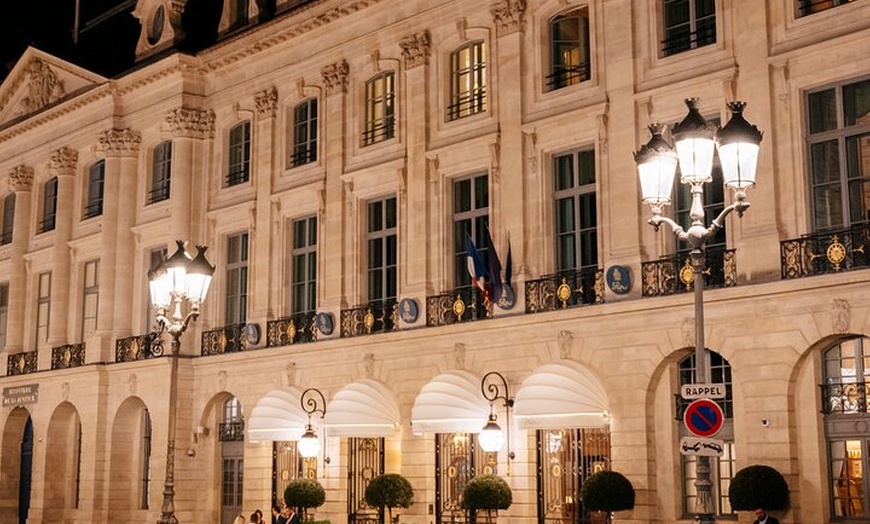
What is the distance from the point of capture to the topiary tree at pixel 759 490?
19609 mm

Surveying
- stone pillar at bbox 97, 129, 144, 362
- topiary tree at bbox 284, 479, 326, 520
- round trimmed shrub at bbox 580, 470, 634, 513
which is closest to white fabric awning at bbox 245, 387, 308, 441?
topiary tree at bbox 284, 479, 326, 520

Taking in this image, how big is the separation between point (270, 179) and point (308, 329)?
4150 mm

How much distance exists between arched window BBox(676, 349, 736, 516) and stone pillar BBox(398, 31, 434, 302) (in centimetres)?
667

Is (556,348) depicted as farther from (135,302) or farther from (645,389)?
(135,302)

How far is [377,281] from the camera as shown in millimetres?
28922

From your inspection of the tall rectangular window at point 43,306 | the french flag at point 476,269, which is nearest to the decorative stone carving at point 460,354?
the french flag at point 476,269

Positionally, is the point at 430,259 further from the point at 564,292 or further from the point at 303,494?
the point at 303,494

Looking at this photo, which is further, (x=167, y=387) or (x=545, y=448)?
(x=167, y=387)

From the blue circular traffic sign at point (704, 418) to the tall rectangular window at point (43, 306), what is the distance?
2960cm

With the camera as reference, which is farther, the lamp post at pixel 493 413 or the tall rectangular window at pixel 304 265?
the tall rectangular window at pixel 304 265

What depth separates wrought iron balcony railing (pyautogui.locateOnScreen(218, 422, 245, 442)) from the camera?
3219 centimetres

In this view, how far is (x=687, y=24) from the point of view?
23141 mm

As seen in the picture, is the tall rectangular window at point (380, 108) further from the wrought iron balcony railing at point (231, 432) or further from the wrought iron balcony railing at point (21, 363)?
the wrought iron balcony railing at point (21, 363)

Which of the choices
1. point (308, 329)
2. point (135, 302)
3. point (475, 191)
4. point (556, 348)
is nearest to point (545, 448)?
point (556, 348)
